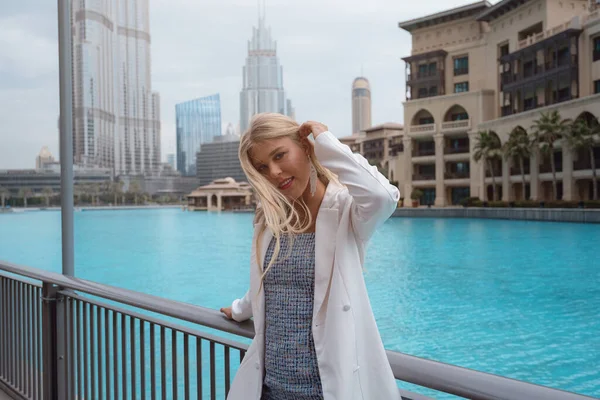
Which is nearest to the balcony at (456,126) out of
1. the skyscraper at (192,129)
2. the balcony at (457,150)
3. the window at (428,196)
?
the balcony at (457,150)

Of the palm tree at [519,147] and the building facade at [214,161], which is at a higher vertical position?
the building facade at [214,161]

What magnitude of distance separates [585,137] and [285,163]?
122 feet

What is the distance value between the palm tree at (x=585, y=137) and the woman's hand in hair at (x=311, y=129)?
36.5 meters

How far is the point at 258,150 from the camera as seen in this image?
5.51 feet

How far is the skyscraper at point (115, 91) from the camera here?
134125 millimetres

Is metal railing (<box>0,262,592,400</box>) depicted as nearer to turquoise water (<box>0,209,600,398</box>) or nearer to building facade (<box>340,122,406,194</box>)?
turquoise water (<box>0,209,600,398</box>)

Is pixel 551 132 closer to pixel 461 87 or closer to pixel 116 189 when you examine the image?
pixel 461 87

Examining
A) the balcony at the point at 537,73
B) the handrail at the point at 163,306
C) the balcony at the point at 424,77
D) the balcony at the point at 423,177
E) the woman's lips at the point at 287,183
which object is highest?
the balcony at the point at 424,77

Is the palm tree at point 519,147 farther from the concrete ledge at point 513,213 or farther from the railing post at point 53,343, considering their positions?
the railing post at point 53,343

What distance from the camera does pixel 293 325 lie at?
5.36 feet

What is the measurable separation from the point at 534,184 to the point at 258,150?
41967 mm

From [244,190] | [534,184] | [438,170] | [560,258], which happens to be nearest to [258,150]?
[560,258]

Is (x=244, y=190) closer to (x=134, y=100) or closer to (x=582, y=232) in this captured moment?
(x=134, y=100)

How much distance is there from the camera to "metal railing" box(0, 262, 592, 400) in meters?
1.35
